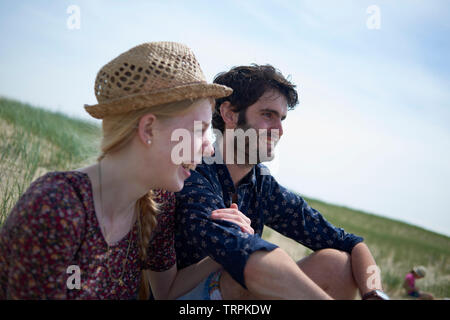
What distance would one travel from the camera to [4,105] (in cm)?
718

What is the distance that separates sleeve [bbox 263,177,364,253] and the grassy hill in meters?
1.45

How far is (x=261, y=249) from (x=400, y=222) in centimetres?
2105

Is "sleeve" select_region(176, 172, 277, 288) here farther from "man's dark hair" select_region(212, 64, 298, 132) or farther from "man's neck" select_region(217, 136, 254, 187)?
"man's dark hair" select_region(212, 64, 298, 132)

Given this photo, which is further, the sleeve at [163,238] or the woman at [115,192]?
the sleeve at [163,238]

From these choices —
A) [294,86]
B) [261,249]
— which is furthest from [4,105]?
[261,249]

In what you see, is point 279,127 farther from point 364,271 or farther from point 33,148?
point 33,148

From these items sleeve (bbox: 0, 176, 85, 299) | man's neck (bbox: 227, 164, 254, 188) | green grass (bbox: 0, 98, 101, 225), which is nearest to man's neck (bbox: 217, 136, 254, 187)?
man's neck (bbox: 227, 164, 254, 188)

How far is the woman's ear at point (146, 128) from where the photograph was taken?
1.89 meters

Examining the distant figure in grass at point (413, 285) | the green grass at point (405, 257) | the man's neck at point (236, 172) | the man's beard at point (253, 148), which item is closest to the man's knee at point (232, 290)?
the man's neck at point (236, 172)

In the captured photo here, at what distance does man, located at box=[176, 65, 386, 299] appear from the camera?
190cm

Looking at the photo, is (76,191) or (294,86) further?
(294,86)

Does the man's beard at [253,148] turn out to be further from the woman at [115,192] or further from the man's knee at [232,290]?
the man's knee at [232,290]

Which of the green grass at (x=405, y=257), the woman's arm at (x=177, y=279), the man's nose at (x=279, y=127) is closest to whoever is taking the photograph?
the woman's arm at (x=177, y=279)
